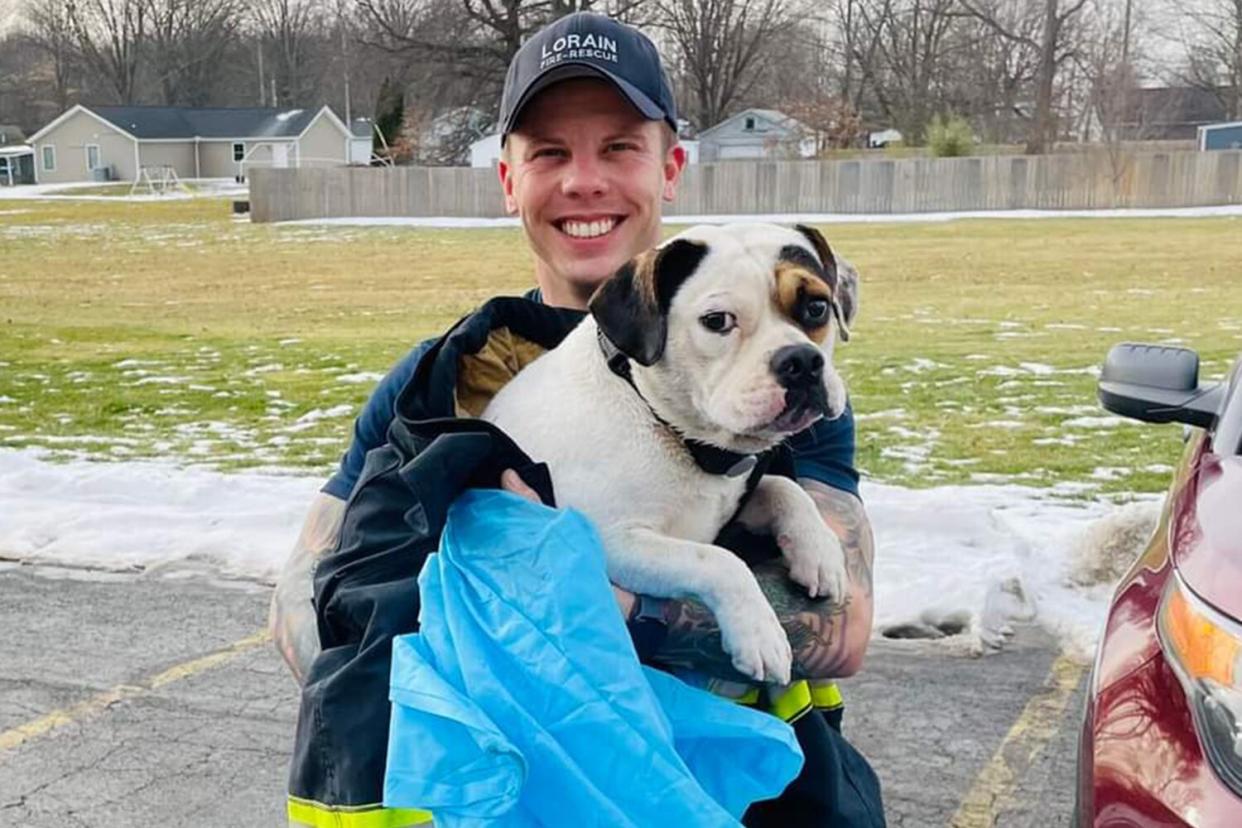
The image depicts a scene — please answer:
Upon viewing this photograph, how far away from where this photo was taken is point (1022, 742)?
4.14 metres

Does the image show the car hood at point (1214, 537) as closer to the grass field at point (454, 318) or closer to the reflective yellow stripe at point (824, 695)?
the reflective yellow stripe at point (824, 695)

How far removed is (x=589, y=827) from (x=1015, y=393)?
9.47m

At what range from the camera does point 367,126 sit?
270 ft

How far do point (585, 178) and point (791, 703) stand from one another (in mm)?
1107

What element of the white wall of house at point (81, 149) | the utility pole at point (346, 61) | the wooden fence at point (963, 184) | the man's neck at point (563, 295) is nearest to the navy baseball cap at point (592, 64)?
the man's neck at point (563, 295)

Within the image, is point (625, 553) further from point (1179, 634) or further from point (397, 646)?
point (1179, 634)

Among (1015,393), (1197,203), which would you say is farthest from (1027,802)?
(1197,203)

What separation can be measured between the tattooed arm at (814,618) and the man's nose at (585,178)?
713 millimetres

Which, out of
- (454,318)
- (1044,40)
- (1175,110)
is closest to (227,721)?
(454,318)

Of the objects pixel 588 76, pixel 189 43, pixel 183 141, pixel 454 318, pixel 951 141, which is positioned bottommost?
pixel 454 318

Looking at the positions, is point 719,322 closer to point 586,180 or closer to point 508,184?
point 586,180

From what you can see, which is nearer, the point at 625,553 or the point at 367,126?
the point at 625,553

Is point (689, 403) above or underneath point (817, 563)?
above

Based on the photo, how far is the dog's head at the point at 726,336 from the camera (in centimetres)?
209
